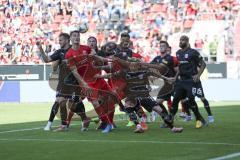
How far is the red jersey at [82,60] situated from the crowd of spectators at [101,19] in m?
19.0

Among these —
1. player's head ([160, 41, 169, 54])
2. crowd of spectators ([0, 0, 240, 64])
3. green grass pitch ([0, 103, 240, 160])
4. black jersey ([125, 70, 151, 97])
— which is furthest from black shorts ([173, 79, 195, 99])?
crowd of spectators ([0, 0, 240, 64])

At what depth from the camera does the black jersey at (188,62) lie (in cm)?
1516

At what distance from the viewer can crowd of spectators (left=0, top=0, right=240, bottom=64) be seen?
3528 cm

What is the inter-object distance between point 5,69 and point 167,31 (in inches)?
348

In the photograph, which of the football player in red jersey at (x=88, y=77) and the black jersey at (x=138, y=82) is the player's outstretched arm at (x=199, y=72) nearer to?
the black jersey at (x=138, y=82)

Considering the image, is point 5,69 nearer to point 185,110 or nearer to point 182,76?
point 185,110

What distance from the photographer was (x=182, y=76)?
15.3 m

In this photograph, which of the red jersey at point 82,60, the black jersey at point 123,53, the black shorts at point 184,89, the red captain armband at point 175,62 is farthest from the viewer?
the red captain armband at point 175,62

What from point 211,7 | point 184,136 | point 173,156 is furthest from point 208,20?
point 173,156

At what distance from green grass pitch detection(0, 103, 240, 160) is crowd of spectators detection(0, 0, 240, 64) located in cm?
1893

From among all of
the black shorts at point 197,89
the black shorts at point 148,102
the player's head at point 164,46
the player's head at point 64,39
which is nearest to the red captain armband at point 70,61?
the player's head at point 64,39

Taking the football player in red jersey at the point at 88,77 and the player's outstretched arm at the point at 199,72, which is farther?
the player's outstretched arm at the point at 199,72

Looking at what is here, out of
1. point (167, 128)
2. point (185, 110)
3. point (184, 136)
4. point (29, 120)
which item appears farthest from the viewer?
point (29, 120)

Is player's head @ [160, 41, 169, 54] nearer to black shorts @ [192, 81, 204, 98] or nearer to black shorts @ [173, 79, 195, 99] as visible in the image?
black shorts @ [173, 79, 195, 99]
